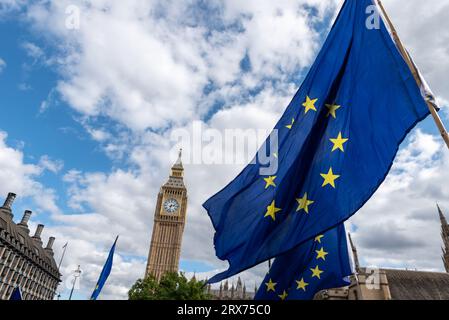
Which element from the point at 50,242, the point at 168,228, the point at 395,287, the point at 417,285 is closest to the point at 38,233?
the point at 50,242

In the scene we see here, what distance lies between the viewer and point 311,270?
9445 millimetres

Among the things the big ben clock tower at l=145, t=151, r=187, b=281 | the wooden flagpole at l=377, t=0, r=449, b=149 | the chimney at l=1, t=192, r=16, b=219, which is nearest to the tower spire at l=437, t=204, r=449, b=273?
the big ben clock tower at l=145, t=151, r=187, b=281

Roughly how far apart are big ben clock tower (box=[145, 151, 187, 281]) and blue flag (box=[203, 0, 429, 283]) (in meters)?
101

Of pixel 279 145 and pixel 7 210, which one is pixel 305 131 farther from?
pixel 7 210

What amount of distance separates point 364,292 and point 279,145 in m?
32.8

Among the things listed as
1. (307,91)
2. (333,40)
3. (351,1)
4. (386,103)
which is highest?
(351,1)

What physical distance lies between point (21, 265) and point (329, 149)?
9453 centimetres

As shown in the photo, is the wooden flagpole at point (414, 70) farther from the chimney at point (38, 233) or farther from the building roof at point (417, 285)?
the chimney at point (38, 233)

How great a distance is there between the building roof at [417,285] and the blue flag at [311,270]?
30.0 m

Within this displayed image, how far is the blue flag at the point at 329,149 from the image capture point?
19.3 feet

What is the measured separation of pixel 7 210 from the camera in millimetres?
91625

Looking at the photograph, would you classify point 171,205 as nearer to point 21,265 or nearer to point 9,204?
point 21,265

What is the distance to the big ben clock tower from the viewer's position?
103 meters
